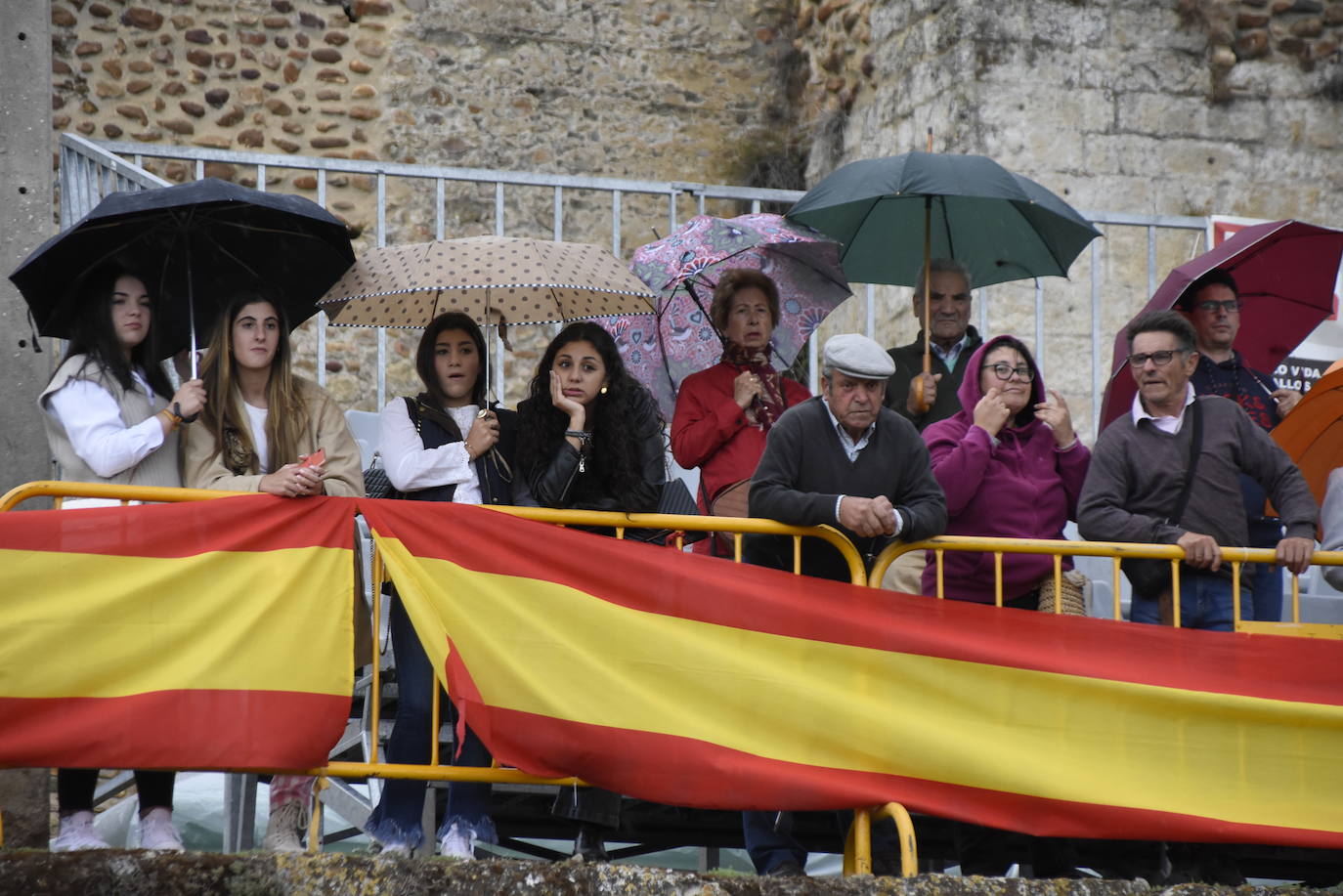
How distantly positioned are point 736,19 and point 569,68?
1.28m

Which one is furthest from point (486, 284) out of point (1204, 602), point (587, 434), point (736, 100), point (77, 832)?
point (736, 100)

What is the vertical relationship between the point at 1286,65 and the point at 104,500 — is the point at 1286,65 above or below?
above

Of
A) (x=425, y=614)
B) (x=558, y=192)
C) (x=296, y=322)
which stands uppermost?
(x=558, y=192)

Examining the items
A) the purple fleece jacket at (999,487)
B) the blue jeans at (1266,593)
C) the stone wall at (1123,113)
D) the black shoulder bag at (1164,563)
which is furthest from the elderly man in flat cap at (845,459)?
the stone wall at (1123,113)

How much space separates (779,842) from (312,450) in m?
1.83

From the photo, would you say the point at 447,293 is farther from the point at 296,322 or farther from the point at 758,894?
the point at 758,894

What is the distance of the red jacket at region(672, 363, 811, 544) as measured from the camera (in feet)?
18.8

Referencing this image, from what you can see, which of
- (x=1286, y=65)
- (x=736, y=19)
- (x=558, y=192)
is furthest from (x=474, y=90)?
(x=1286, y=65)

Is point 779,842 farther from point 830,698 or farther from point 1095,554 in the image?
point 1095,554

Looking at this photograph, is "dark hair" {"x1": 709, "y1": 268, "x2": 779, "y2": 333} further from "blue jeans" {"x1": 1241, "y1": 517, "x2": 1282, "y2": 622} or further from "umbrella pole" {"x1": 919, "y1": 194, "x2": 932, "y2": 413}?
"blue jeans" {"x1": 1241, "y1": 517, "x2": 1282, "y2": 622}

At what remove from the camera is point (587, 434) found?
5363mm

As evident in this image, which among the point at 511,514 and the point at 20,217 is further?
the point at 20,217

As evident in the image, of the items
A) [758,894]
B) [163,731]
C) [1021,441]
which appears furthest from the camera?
[1021,441]

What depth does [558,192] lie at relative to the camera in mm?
8117
